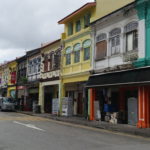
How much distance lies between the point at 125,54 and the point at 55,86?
14.1 m

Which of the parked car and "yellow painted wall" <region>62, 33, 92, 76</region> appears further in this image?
the parked car

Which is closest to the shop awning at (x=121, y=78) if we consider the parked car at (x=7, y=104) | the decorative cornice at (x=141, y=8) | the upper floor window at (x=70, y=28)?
the decorative cornice at (x=141, y=8)

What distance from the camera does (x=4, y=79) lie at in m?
50.6

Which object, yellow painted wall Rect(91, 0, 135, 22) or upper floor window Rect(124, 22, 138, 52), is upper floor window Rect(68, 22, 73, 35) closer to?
yellow painted wall Rect(91, 0, 135, 22)

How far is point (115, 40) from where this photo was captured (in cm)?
2120

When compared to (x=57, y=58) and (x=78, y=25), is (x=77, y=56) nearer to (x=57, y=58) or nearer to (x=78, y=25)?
(x=78, y=25)

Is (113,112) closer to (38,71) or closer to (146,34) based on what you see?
(146,34)

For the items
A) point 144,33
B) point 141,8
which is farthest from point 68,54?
point 144,33

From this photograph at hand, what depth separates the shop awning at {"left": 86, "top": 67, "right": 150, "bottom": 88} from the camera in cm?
1714

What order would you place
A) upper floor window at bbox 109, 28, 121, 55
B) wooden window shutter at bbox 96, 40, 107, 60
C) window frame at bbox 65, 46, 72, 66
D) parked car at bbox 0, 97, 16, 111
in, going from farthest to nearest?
parked car at bbox 0, 97, 16, 111 → window frame at bbox 65, 46, 72, 66 → wooden window shutter at bbox 96, 40, 107, 60 → upper floor window at bbox 109, 28, 121, 55

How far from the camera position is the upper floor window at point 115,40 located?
20844mm

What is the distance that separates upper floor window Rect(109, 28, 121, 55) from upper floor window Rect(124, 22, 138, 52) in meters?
0.90

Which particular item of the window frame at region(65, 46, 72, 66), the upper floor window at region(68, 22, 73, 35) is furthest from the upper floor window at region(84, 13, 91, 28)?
the window frame at region(65, 46, 72, 66)

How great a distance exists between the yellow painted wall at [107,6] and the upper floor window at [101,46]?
1.64m
